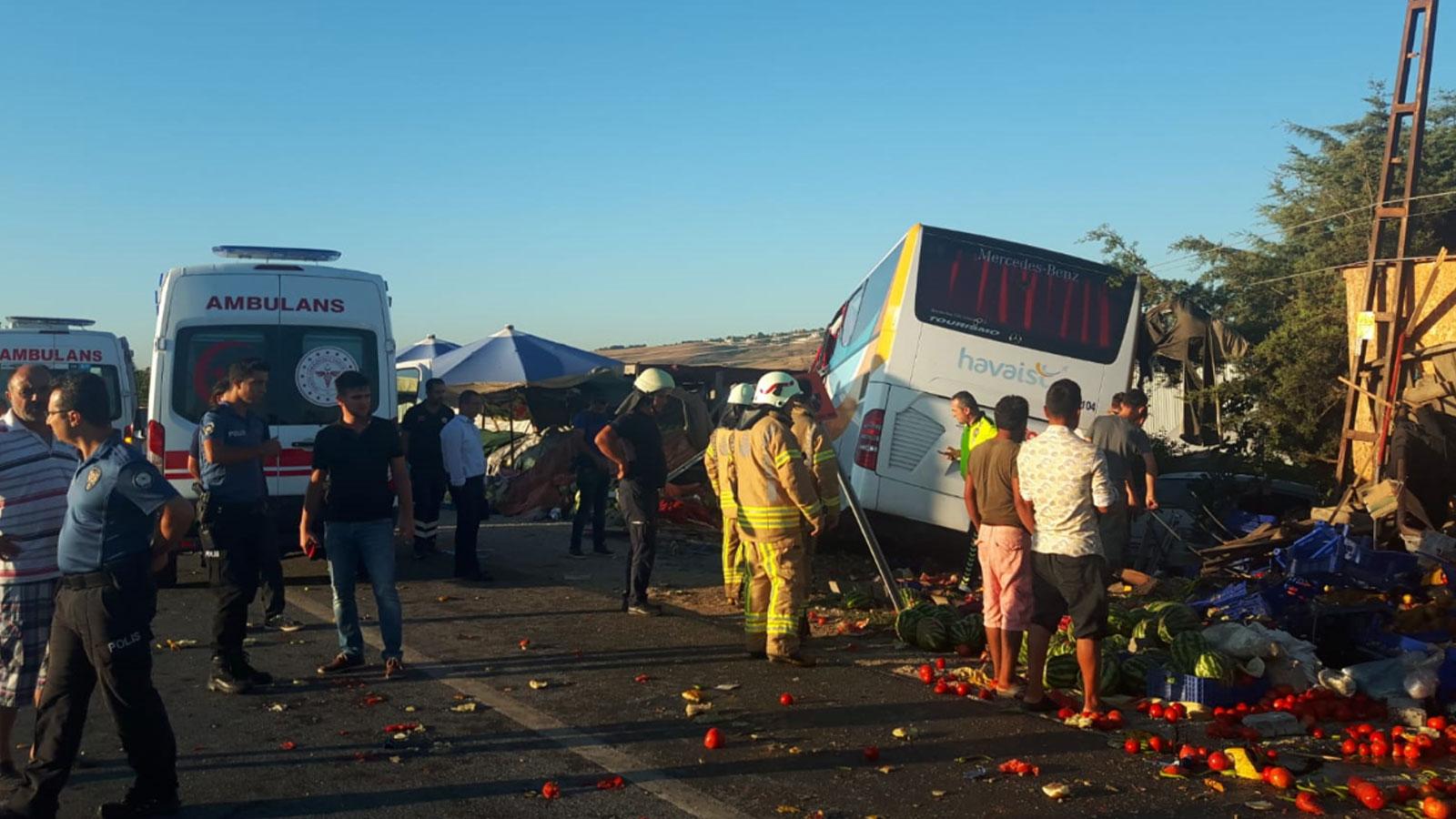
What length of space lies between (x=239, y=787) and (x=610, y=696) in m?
2.24

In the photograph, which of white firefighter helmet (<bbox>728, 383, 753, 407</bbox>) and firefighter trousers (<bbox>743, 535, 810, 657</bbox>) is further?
white firefighter helmet (<bbox>728, 383, 753, 407</bbox>)

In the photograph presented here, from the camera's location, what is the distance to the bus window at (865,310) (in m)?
12.1

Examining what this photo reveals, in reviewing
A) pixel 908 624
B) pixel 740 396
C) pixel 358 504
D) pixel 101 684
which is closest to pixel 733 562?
pixel 740 396

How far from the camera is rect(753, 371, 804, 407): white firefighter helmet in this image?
27.2 feet

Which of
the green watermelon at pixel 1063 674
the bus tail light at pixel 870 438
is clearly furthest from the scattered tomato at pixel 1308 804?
the bus tail light at pixel 870 438

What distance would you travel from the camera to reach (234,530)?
7453 millimetres

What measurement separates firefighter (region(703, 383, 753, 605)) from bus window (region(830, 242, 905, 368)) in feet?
11.1

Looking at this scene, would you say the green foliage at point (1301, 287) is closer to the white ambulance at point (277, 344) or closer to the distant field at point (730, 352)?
the white ambulance at point (277, 344)

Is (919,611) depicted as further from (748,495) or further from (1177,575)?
(1177,575)

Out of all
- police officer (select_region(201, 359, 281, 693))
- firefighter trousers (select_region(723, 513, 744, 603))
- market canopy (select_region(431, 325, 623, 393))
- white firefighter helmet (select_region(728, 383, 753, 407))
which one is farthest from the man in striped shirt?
market canopy (select_region(431, 325, 623, 393))

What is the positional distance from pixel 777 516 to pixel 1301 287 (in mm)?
13846

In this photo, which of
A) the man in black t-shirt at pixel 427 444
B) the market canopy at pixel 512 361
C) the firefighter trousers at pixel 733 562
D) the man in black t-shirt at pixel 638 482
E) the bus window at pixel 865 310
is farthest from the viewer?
the market canopy at pixel 512 361

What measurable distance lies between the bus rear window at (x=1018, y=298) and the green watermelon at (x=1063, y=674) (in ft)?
15.3

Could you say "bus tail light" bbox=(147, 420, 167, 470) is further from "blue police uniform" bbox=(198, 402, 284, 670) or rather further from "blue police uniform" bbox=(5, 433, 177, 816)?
"blue police uniform" bbox=(5, 433, 177, 816)
